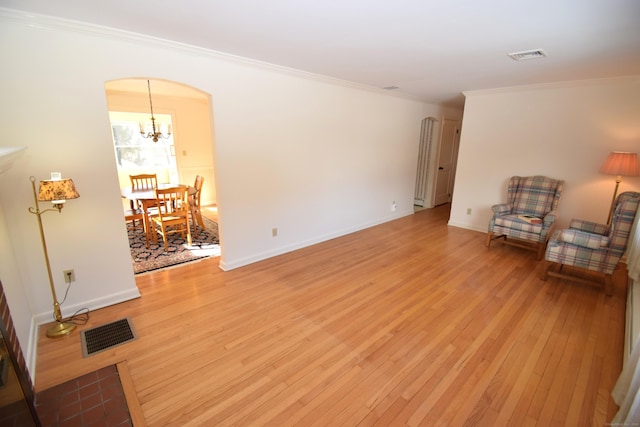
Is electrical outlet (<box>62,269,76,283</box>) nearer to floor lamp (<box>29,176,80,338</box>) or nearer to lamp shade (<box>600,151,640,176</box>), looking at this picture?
floor lamp (<box>29,176,80,338</box>)

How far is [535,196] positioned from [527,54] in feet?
7.63

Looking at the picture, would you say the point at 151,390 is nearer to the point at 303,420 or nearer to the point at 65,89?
the point at 303,420

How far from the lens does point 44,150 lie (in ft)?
7.46

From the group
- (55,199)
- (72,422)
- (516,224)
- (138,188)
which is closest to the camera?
(72,422)

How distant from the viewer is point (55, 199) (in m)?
2.05

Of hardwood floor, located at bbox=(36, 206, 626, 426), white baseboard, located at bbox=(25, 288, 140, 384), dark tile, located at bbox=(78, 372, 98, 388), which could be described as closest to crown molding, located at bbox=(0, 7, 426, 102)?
white baseboard, located at bbox=(25, 288, 140, 384)

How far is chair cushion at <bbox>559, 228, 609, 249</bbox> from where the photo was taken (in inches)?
115

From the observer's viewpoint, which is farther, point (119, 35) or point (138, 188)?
point (138, 188)

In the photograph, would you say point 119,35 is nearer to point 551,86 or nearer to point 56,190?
point 56,190

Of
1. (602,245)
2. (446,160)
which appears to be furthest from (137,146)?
(602,245)

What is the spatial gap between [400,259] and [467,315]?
4.32 ft

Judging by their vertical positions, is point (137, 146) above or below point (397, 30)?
below

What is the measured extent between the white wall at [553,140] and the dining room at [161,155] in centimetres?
451

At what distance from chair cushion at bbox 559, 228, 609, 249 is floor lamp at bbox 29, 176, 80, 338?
4616mm
